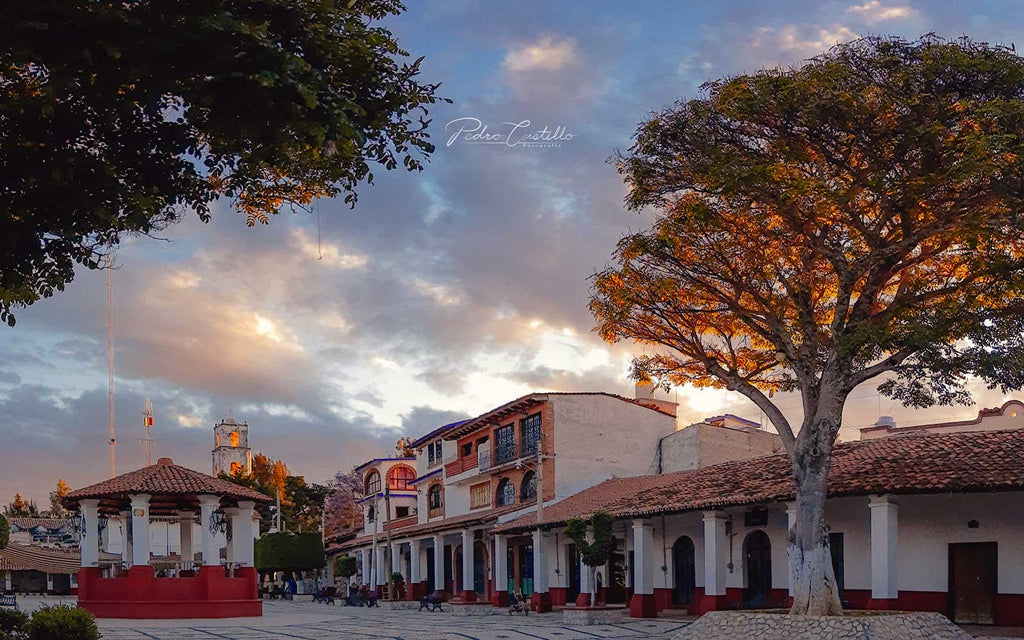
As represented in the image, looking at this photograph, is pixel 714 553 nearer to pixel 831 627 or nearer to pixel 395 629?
pixel 395 629

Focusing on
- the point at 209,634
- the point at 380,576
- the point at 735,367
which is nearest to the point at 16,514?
the point at 380,576

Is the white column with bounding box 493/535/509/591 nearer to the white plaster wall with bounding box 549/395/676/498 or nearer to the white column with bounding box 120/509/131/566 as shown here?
the white plaster wall with bounding box 549/395/676/498

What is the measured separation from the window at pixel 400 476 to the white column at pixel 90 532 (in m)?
34.5

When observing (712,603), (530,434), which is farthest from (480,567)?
(712,603)

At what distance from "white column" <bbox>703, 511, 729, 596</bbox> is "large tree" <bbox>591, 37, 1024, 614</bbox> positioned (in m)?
7.64

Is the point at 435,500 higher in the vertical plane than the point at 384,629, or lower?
higher

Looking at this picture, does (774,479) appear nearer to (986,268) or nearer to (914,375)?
(914,375)

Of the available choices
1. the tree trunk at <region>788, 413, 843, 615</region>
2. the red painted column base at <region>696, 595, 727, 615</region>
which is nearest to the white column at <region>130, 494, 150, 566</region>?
the red painted column base at <region>696, 595, 727, 615</region>

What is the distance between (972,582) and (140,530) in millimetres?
23615

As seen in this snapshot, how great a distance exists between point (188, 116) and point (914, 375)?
50.1 feet

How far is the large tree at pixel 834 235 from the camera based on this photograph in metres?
19.6

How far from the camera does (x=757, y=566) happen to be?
1249 inches

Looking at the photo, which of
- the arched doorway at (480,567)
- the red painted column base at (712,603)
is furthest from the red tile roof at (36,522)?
the red painted column base at (712,603)

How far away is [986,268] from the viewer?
20312mm
